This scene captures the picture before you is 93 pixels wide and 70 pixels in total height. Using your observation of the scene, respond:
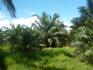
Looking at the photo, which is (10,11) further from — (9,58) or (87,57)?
(87,57)

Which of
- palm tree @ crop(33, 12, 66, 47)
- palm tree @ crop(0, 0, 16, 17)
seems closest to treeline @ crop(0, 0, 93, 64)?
palm tree @ crop(33, 12, 66, 47)

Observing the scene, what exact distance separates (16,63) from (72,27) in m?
10.9

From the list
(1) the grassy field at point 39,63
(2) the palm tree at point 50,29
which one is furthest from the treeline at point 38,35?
(1) the grassy field at point 39,63

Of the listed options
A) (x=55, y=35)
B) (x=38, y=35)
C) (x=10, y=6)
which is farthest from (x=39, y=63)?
(x=55, y=35)

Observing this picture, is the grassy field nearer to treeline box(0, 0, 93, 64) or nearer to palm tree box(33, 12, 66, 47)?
treeline box(0, 0, 93, 64)

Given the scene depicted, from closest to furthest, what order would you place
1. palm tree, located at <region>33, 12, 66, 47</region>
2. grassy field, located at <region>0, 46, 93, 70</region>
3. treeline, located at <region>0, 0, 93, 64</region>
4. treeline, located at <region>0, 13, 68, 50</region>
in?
grassy field, located at <region>0, 46, 93, 70</region> < treeline, located at <region>0, 0, 93, 64</region> < treeline, located at <region>0, 13, 68, 50</region> < palm tree, located at <region>33, 12, 66, 47</region>

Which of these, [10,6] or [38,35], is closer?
[10,6]

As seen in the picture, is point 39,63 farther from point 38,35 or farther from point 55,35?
point 55,35

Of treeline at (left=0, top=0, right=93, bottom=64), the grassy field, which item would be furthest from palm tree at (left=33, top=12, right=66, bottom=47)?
the grassy field

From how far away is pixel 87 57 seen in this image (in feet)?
54.0

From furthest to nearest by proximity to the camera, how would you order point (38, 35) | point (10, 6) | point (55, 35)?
point (55, 35)
point (38, 35)
point (10, 6)

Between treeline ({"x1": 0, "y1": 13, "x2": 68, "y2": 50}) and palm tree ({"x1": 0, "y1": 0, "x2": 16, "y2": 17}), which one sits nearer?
palm tree ({"x1": 0, "y1": 0, "x2": 16, "y2": 17})

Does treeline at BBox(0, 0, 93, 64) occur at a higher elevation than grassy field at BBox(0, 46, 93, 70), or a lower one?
higher

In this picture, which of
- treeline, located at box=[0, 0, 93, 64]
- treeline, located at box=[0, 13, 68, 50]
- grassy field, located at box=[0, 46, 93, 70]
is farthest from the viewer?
treeline, located at box=[0, 13, 68, 50]
